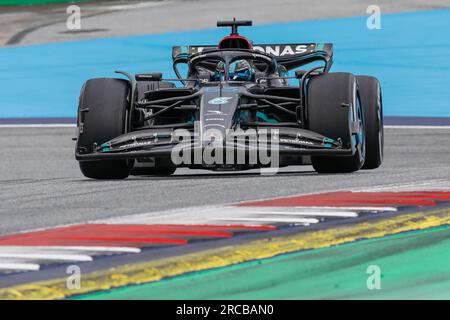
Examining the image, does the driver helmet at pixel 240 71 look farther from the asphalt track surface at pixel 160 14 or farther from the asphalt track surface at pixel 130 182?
the asphalt track surface at pixel 160 14

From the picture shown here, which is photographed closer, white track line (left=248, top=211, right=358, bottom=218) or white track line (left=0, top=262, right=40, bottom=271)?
white track line (left=0, top=262, right=40, bottom=271)

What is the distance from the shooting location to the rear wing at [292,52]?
13.5 meters

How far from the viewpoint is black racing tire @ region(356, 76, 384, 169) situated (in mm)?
12195

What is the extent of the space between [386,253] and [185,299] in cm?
162

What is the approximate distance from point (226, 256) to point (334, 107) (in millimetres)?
4534

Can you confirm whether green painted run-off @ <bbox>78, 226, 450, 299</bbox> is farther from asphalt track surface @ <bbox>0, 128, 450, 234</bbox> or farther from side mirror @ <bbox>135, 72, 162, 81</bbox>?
side mirror @ <bbox>135, 72, 162, 81</bbox>

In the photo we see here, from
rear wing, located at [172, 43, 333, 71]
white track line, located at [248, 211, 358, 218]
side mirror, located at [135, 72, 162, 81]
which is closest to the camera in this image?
white track line, located at [248, 211, 358, 218]

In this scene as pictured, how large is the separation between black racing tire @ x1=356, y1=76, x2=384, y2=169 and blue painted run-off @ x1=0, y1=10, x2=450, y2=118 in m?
6.75

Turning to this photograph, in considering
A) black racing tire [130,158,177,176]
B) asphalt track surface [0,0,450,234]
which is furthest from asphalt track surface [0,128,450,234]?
black racing tire [130,158,177,176]

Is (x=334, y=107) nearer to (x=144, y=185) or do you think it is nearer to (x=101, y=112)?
(x=144, y=185)

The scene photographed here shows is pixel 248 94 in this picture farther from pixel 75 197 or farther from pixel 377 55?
pixel 377 55

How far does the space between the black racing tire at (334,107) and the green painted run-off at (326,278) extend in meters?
3.82

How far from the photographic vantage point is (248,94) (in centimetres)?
1166

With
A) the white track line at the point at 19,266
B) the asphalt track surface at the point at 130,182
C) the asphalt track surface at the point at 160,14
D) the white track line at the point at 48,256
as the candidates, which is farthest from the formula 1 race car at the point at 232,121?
the asphalt track surface at the point at 160,14
